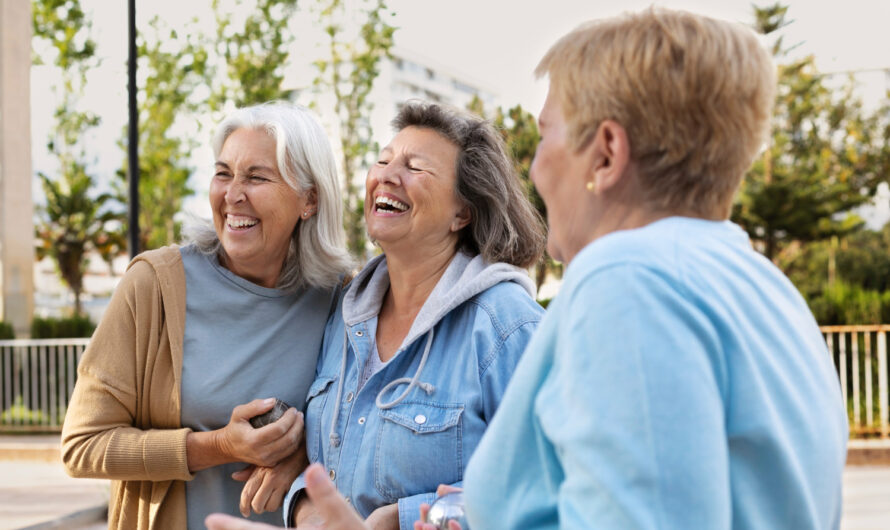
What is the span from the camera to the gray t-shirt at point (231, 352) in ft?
7.89

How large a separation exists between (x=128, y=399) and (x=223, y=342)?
0.96 ft

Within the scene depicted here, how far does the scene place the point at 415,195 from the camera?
2352mm

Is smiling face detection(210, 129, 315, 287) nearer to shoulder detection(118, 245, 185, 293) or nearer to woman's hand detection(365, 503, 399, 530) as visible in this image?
shoulder detection(118, 245, 185, 293)

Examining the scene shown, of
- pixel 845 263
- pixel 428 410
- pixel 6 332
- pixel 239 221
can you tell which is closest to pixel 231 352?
pixel 239 221

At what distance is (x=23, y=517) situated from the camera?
7871mm

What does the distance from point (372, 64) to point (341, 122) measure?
3.48ft

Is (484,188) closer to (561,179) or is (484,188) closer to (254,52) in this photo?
(561,179)

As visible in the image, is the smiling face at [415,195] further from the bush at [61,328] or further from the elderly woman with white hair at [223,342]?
the bush at [61,328]

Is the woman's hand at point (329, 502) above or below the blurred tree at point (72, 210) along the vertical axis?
above

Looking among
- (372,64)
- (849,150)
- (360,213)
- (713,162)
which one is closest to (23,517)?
(360,213)

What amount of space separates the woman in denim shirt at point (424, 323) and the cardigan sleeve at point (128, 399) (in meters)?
A: 0.37

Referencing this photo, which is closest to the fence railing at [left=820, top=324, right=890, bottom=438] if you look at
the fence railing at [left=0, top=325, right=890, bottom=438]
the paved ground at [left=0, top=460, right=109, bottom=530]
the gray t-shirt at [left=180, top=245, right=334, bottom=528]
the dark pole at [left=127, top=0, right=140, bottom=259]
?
the fence railing at [left=0, top=325, right=890, bottom=438]

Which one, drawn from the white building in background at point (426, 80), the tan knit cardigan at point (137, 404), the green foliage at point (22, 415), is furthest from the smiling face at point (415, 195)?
the white building in background at point (426, 80)

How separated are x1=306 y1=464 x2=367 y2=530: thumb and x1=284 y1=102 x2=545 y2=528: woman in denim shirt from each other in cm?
85
